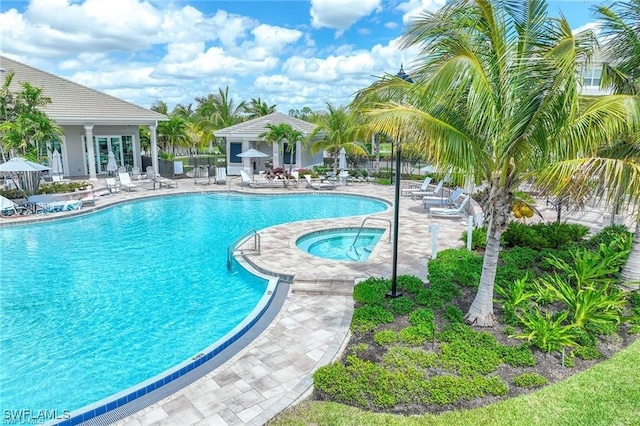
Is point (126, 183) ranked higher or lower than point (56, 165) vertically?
lower

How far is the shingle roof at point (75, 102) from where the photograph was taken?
2377 cm

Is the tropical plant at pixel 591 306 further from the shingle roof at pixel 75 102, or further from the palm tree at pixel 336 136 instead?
the shingle roof at pixel 75 102

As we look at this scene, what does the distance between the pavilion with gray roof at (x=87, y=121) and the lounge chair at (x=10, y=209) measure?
7.73 m

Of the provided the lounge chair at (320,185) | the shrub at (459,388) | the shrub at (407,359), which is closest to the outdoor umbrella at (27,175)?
the lounge chair at (320,185)

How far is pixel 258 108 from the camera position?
1679 inches

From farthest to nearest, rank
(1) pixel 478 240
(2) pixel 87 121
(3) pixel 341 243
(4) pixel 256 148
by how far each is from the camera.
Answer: (4) pixel 256 148, (2) pixel 87 121, (3) pixel 341 243, (1) pixel 478 240

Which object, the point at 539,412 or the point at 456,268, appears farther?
the point at 456,268

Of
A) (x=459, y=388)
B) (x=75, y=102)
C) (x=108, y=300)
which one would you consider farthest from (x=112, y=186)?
(x=459, y=388)

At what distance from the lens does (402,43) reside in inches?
263

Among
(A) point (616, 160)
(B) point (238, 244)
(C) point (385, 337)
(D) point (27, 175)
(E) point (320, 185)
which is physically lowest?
(C) point (385, 337)

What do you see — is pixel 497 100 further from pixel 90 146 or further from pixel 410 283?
pixel 90 146

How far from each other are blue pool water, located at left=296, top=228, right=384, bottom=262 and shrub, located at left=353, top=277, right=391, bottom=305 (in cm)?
299

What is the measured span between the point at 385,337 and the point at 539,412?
2.41m

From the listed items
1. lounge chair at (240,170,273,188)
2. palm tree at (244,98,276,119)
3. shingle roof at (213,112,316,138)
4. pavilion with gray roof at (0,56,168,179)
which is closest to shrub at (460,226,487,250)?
lounge chair at (240,170,273,188)
